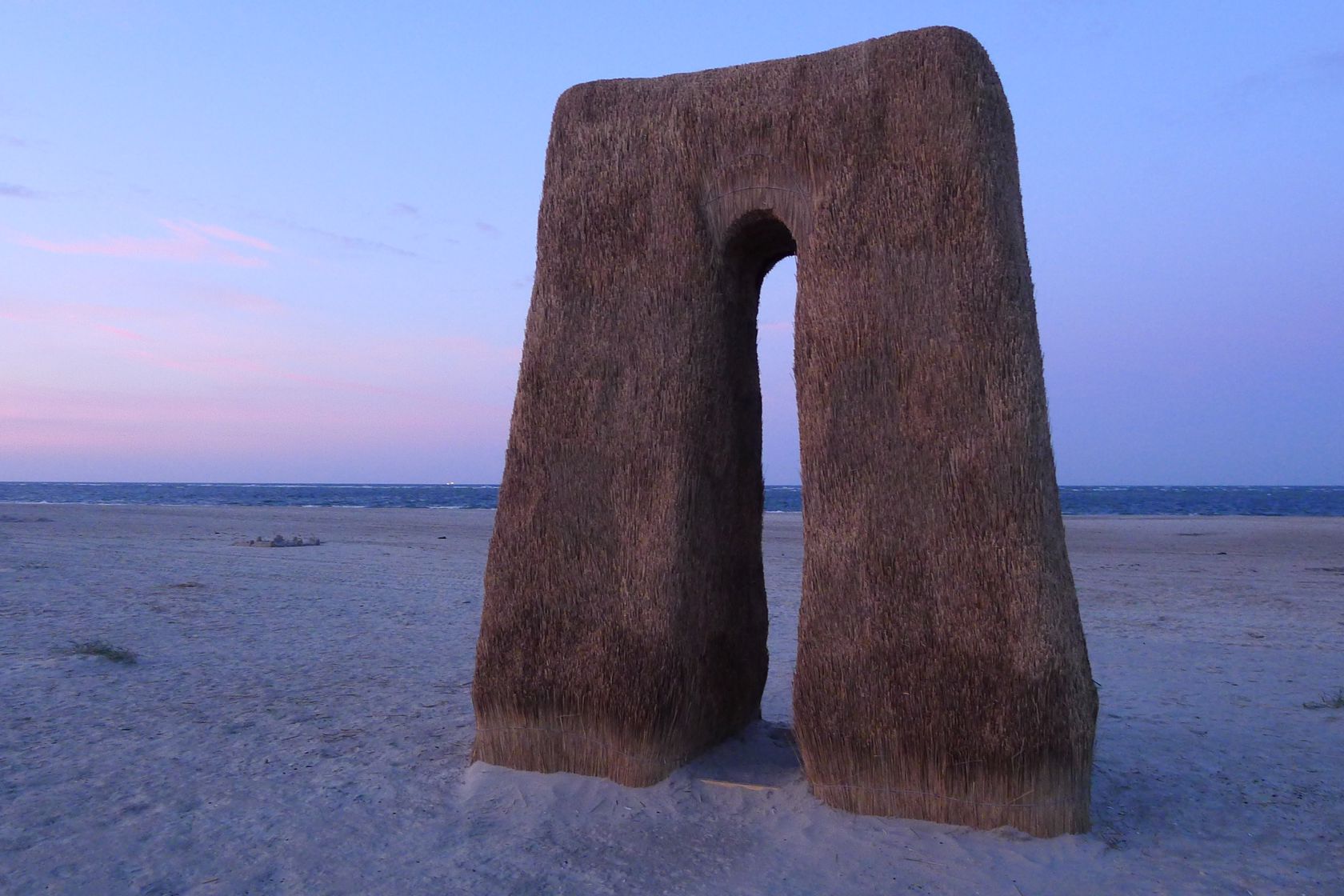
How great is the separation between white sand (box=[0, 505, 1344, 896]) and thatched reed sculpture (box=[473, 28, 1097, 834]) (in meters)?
0.34

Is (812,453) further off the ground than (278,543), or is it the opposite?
(812,453)

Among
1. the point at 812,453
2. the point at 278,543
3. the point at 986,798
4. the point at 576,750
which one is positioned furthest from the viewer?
the point at 278,543

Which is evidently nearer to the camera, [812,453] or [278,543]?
[812,453]

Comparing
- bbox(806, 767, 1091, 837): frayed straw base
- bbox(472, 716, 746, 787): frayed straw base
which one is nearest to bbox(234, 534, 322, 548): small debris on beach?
bbox(472, 716, 746, 787): frayed straw base

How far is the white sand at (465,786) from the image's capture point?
4.43 metres

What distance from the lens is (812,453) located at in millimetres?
5066

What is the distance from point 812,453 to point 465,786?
2793 millimetres

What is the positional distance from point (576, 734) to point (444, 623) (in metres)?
6.84

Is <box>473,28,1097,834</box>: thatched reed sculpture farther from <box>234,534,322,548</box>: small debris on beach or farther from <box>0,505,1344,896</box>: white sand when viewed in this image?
<box>234,534,322,548</box>: small debris on beach

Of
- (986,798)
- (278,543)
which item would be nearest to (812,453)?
(986,798)

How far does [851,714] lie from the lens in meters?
4.87

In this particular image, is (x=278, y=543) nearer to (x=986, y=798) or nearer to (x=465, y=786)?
(x=465, y=786)

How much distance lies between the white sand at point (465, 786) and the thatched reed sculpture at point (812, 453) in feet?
1.11

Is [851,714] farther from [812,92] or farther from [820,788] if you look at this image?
[812,92]
